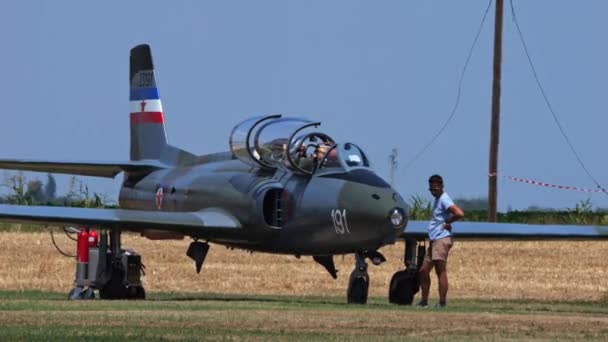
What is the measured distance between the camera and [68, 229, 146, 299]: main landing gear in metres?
28.9

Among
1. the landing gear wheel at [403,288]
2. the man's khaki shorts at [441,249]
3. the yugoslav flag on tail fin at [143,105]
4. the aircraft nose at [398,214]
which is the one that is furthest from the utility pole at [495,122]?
the man's khaki shorts at [441,249]

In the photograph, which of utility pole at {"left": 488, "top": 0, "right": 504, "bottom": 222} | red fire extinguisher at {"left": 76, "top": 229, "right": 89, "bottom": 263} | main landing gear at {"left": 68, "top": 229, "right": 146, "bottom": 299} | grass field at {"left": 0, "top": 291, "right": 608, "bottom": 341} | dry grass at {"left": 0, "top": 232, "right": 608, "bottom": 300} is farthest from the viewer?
utility pole at {"left": 488, "top": 0, "right": 504, "bottom": 222}

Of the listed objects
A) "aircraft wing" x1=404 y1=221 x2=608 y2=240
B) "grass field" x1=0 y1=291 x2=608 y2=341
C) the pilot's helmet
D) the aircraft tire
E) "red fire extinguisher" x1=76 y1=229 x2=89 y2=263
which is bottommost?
"grass field" x1=0 y1=291 x2=608 y2=341

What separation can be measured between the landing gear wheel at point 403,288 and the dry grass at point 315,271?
15.3 ft

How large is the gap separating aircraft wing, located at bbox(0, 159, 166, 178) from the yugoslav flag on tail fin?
6.24 ft

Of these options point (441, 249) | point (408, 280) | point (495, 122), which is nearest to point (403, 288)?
point (408, 280)

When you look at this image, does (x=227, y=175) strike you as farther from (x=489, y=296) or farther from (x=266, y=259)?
(x=266, y=259)

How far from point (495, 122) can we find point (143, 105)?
1826 centimetres

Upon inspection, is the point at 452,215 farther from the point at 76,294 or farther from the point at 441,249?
the point at 76,294

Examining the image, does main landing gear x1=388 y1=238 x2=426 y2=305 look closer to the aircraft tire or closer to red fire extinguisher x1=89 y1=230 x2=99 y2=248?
the aircraft tire

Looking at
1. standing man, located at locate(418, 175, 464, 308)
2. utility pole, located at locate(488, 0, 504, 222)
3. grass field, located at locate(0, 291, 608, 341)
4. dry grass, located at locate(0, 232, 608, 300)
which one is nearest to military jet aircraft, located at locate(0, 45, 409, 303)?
standing man, located at locate(418, 175, 464, 308)

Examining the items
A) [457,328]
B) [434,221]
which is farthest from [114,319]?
[434,221]

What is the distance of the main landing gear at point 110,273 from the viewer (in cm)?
2886

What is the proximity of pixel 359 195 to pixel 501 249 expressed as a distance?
870 inches
